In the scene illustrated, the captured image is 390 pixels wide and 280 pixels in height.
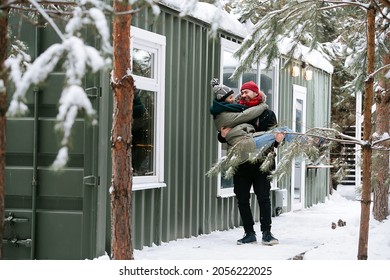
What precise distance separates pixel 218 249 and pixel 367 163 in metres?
2.15

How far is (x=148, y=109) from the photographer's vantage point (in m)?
6.62

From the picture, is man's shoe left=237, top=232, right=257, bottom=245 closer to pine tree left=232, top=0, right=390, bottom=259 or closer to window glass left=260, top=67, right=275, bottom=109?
pine tree left=232, top=0, right=390, bottom=259

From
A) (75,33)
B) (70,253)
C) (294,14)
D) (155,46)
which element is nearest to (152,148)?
(155,46)

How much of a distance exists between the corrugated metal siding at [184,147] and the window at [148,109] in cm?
12

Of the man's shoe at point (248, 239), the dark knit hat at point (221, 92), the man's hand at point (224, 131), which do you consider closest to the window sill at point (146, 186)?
the man's hand at point (224, 131)

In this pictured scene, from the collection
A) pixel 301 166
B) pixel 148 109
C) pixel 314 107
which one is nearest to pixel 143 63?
pixel 148 109

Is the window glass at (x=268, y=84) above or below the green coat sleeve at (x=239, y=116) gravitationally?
above

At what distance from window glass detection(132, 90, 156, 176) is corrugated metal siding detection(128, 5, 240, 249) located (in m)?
0.22

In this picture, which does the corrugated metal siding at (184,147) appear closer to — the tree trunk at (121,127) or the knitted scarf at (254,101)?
the knitted scarf at (254,101)

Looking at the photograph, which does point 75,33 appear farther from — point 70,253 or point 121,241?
point 70,253

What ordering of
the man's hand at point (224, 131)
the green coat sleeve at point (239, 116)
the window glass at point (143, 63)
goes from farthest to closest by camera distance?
the man's hand at point (224, 131)
the green coat sleeve at point (239, 116)
the window glass at point (143, 63)

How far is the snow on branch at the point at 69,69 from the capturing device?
7.45 feet

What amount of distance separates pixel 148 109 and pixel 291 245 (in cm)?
212

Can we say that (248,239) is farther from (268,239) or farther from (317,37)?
(317,37)
